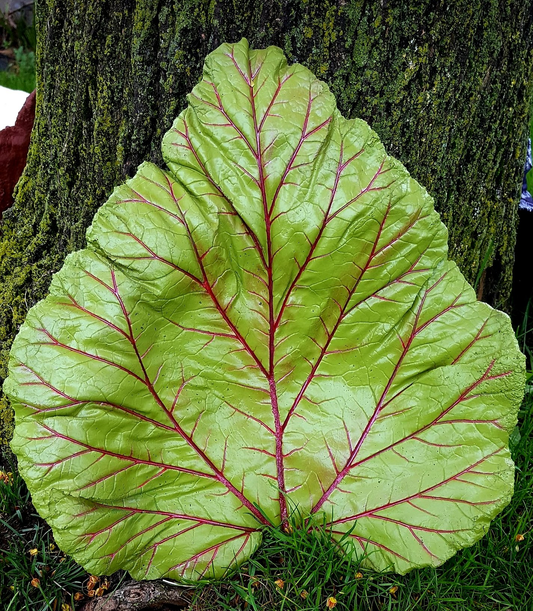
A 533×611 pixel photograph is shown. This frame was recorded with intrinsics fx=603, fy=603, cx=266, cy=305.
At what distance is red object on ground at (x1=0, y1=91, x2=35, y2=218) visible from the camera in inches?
67.6

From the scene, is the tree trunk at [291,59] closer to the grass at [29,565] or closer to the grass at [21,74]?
the grass at [29,565]

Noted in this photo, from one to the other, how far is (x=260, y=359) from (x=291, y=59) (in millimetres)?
635

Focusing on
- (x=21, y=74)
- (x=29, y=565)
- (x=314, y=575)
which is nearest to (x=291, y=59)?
(x=314, y=575)

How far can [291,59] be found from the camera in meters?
1.27

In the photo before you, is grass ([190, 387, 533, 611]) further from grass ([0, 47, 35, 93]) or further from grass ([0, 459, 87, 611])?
grass ([0, 47, 35, 93])

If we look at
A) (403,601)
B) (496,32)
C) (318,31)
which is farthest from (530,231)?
(403,601)

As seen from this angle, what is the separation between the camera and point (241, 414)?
1185 millimetres

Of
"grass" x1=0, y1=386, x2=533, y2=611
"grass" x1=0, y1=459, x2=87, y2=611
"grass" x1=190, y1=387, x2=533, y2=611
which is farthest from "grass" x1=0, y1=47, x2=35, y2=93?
"grass" x1=190, y1=387, x2=533, y2=611

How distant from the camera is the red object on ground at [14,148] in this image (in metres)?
1.72

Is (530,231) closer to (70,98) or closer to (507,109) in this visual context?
(507,109)

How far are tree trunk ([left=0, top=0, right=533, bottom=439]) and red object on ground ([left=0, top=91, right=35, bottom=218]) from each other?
4.4 inches

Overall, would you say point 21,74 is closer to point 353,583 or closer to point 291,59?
point 291,59

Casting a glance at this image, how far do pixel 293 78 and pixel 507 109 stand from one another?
709 millimetres

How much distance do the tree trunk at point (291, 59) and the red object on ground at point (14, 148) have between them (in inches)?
4.4
